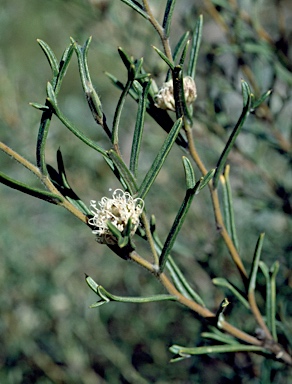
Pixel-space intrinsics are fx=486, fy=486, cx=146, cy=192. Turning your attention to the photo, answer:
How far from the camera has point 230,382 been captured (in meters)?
0.70

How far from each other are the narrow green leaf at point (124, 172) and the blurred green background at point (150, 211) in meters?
0.25

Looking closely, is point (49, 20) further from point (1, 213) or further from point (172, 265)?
point (172, 265)

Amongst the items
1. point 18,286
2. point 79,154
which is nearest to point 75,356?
point 18,286

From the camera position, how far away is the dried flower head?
0.39 meters

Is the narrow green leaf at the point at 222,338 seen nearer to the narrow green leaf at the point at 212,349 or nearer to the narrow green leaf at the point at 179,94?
the narrow green leaf at the point at 212,349

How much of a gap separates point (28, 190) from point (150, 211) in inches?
30.0

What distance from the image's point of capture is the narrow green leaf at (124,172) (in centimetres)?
33

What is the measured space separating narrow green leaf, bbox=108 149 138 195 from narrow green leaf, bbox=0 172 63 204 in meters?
0.04

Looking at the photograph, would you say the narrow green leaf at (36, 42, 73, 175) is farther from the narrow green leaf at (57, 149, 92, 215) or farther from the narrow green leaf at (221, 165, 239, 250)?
the narrow green leaf at (221, 165, 239, 250)

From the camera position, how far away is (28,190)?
0.97ft

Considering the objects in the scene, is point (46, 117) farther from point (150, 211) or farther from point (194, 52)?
point (150, 211)

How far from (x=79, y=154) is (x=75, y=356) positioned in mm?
421

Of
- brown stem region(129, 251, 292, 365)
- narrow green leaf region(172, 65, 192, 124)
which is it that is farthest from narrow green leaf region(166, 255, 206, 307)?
narrow green leaf region(172, 65, 192, 124)

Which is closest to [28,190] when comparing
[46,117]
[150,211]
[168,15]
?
[46,117]
